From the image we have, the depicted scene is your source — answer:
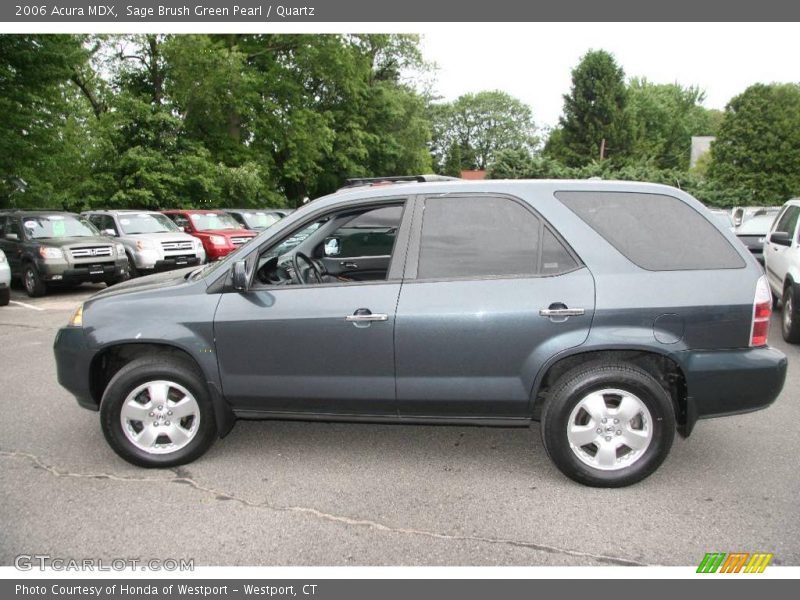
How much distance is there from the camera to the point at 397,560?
2939 millimetres

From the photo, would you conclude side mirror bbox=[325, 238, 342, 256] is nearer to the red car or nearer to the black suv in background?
the black suv in background

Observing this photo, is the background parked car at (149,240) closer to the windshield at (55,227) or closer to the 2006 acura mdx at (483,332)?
the windshield at (55,227)

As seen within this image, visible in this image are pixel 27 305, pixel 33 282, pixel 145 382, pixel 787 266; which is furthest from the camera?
pixel 33 282

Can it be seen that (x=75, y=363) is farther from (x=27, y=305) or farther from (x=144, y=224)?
(x=144, y=224)

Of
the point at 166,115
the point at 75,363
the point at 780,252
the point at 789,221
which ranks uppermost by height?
the point at 166,115

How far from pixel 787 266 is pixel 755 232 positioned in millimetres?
4667

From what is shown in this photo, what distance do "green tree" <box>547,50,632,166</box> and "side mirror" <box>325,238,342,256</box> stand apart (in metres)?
43.6

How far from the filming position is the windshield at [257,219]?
18608 millimetres

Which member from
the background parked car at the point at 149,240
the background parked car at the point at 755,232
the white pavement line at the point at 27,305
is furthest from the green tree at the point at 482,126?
the white pavement line at the point at 27,305

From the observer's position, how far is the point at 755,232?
464 inches

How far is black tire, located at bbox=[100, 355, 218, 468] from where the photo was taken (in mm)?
3797

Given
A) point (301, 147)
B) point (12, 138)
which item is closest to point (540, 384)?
point (12, 138)

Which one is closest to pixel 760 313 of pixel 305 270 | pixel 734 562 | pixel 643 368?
pixel 643 368

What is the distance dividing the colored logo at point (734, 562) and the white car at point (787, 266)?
515 cm
